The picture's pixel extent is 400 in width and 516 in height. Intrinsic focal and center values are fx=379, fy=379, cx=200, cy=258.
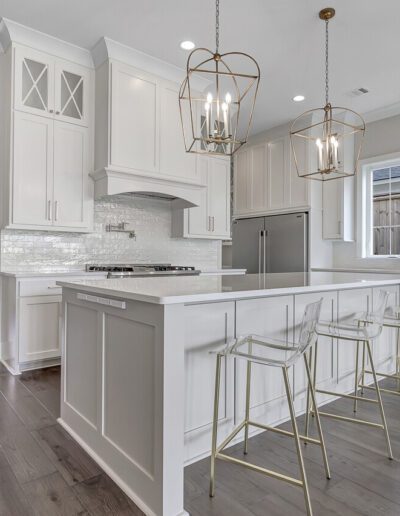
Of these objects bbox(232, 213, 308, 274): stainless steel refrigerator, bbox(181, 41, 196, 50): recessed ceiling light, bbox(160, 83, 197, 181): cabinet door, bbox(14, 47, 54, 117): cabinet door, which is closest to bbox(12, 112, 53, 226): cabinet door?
bbox(14, 47, 54, 117): cabinet door

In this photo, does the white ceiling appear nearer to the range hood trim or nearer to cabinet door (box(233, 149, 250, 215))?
the range hood trim

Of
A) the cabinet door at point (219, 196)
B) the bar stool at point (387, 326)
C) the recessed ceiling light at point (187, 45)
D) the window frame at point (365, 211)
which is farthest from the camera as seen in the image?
the window frame at point (365, 211)

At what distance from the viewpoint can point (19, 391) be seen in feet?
9.36

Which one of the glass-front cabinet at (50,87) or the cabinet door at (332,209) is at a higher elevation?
the glass-front cabinet at (50,87)

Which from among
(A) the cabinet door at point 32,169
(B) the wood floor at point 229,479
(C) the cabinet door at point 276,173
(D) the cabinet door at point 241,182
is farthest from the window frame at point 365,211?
(A) the cabinet door at point 32,169

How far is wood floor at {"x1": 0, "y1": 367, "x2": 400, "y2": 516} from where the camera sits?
1539 mm

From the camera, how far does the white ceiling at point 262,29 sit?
10.0 feet

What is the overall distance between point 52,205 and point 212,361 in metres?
2.54

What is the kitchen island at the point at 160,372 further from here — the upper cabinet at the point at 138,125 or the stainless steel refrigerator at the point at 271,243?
the stainless steel refrigerator at the point at 271,243

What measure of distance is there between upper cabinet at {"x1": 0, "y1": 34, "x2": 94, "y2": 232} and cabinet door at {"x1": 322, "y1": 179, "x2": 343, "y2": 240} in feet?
10.7

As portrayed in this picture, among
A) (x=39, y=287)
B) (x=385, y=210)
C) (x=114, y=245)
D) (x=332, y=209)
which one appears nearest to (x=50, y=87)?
(x=114, y=245)

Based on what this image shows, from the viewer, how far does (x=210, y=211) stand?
199 inches

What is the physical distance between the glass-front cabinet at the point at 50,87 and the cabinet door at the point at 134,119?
37cm

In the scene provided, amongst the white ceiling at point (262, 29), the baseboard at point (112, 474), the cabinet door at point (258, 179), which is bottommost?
the baseboard at point (112, 474)
